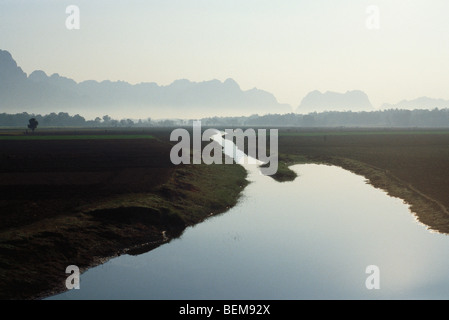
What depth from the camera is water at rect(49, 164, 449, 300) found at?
61.9 feet

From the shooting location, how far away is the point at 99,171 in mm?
48250

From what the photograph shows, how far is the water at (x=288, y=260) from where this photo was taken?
18.9m

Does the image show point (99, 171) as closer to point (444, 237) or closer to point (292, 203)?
point (292, 203)

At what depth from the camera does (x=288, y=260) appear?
22.9 metres
